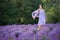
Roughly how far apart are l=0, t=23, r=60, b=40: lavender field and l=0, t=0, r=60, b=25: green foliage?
0.11 meters

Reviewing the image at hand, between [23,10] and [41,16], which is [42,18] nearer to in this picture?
[41,16]

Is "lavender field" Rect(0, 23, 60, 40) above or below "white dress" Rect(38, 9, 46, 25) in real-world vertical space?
below

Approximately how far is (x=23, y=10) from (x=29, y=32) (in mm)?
484

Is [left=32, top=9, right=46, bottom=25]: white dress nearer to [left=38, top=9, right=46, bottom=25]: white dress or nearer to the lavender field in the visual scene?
[left=38, top=9, right=46, bottom=25]: white dress

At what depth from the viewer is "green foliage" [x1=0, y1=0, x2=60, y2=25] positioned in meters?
4.99

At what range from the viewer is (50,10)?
4.97m

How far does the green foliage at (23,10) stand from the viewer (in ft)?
16.4

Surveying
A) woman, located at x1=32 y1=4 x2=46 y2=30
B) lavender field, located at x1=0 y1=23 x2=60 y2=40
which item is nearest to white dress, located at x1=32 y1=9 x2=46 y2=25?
woman, located at x1=32 y1=4 x2=46 y2=30

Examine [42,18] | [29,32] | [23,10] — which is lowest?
[29,32]

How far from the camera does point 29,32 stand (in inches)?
201

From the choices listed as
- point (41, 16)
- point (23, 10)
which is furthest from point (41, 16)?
point (23, 10)

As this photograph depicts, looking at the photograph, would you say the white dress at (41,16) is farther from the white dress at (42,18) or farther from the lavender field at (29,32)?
the lavender field at (29,32)

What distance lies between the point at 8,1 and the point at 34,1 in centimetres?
57

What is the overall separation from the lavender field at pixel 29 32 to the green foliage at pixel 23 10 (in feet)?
0.35
